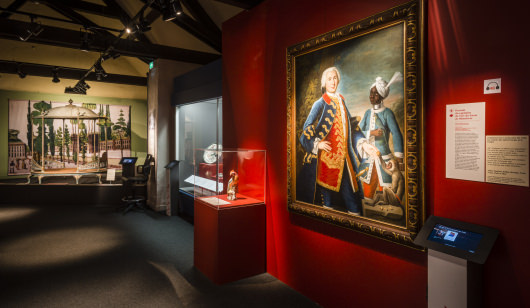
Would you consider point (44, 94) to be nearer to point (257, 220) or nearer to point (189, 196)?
point (189, 196)

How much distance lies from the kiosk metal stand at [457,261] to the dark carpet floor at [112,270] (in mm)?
1436

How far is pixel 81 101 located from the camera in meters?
10.0

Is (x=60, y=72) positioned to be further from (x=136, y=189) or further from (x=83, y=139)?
(x=136, y=189)

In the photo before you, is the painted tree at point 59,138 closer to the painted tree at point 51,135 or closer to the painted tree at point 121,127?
the painted tree at point 51,135

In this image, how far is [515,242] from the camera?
1.59 meters

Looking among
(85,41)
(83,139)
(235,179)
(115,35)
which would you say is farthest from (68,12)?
(235,179)

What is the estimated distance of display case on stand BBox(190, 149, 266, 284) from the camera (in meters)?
3.17

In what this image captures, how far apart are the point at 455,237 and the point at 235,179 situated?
2333mm

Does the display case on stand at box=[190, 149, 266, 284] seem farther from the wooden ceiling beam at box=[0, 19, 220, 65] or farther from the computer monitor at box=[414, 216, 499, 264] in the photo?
the wooden ceiling beam at box=[0, 19, 220, 65]

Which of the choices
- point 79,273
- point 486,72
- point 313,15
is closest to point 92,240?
point 79,273

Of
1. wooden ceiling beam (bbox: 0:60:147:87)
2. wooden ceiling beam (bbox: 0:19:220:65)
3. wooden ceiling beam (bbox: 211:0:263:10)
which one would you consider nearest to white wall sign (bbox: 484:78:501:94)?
wooden ceiling beam (bbox: 211:0:263:10)

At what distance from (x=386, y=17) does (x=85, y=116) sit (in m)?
8.06

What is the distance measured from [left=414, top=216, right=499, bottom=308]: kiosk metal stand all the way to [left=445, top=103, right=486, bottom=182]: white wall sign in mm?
302

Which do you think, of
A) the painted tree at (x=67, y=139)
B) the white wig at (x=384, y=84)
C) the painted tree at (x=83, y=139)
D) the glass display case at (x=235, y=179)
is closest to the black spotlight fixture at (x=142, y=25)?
the glass display case at (x=235, y=179)
